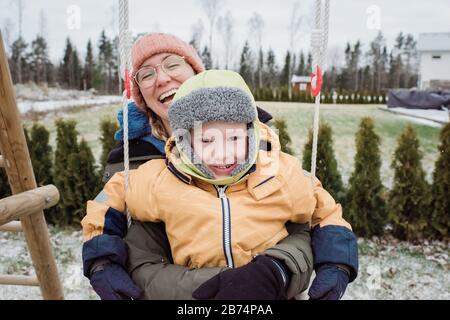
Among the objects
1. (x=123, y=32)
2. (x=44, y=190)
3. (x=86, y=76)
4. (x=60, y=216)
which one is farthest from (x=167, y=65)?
(x=86, y=76)

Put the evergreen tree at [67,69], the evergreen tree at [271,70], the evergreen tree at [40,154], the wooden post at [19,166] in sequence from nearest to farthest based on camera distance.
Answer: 1. the wooden post at [19,166]
2. the evergreen tree at [40,154]
3. the evergreen tree at [271,70]
4. the evergreen tree at [67,69]

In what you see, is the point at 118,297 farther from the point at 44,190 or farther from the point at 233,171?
the point at 44,190

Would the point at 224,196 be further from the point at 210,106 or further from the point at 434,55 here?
the point at 434,55

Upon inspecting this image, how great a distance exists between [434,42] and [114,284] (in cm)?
2531

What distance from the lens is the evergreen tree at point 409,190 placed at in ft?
12.8

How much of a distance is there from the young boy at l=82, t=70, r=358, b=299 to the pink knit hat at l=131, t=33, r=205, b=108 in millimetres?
472

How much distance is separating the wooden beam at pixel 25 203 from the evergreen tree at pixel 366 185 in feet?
9.50

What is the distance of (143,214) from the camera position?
121cm

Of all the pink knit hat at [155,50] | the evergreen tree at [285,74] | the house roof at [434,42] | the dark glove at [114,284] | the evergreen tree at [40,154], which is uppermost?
the house roof at [434,42]

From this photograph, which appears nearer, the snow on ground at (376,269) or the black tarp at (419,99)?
the snow on ground at (376,269)

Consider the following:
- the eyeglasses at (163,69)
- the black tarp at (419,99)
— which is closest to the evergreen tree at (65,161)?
the eyeglasses at (163,69)

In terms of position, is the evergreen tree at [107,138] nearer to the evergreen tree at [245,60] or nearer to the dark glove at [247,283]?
the dark glove at [247,283]

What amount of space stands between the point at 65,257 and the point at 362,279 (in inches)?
106

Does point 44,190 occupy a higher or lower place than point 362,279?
higher
